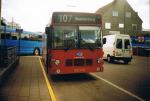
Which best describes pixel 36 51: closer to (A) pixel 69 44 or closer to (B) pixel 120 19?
(A) pixel 69 44

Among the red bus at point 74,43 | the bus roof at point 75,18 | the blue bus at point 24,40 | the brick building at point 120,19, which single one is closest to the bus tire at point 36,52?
the blue bus at point 24,40

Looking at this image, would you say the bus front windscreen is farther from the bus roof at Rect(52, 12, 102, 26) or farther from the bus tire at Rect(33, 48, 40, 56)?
the bus tire at Rect(33, 48, 40, 56)

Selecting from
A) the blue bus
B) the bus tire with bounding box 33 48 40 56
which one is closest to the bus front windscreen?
the blue bus

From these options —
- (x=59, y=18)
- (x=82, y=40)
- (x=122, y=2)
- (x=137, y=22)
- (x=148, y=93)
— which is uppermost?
(x=122, y=2)

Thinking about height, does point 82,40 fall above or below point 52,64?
above

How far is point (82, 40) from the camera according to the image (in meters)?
11.9

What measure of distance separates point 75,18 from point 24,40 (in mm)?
21146

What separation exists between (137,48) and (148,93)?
3048 cm

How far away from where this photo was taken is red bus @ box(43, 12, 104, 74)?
458 inches

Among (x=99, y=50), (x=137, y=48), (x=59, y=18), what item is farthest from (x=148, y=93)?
(x=137, y=48)

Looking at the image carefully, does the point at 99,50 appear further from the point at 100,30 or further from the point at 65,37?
the point at 65,37

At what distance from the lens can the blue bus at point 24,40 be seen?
31.2 m

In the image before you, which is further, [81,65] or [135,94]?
[81,65]

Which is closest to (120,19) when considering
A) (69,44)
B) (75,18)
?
(75,18)
